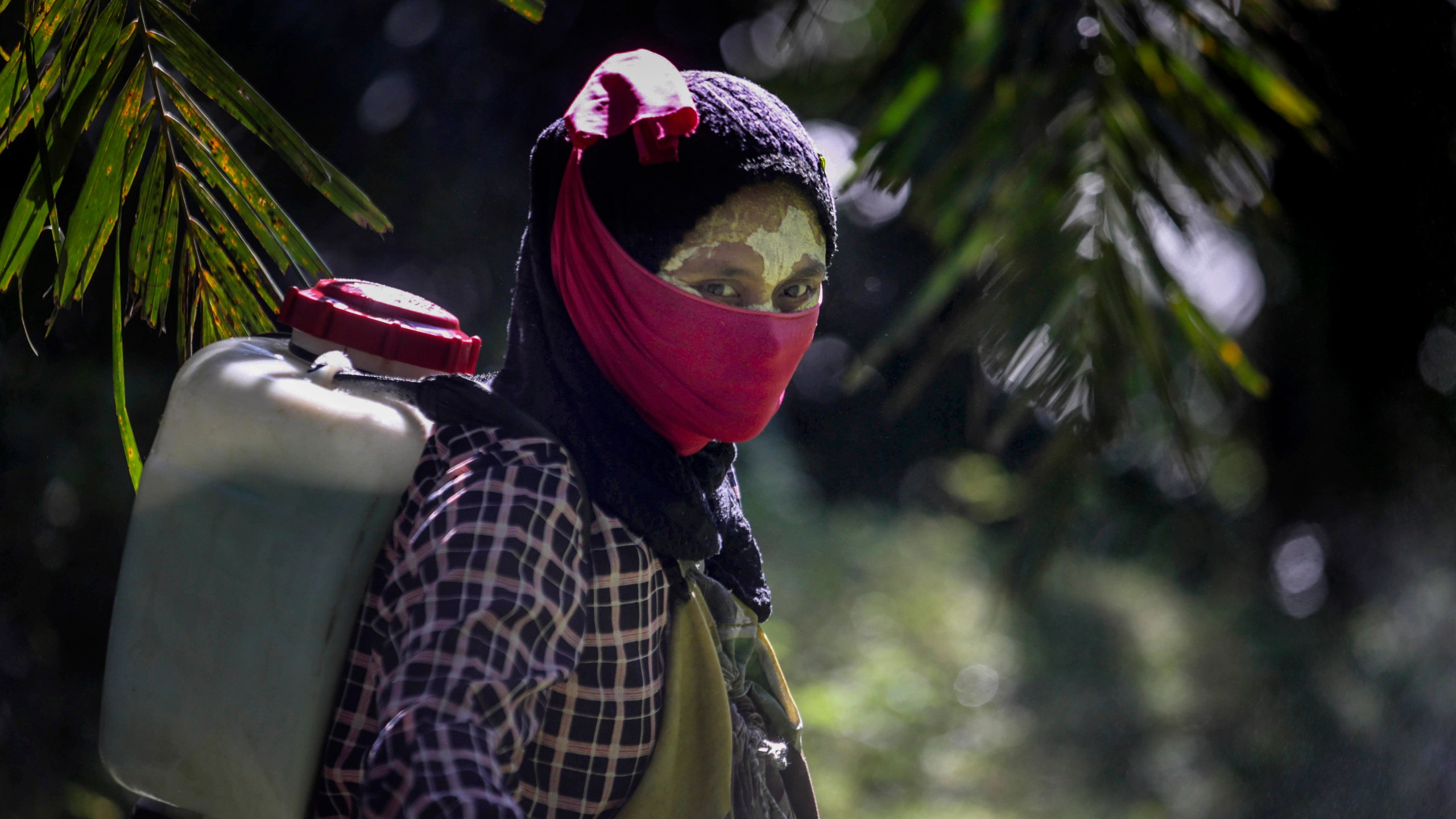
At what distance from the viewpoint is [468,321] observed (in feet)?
9.66

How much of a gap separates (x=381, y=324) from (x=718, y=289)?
382 millimetres

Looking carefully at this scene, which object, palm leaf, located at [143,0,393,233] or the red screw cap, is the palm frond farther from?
the red screw cap

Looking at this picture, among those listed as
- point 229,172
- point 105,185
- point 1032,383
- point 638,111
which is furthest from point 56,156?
point 1032,383

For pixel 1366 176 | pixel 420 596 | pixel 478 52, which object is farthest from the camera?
pixel 478 52

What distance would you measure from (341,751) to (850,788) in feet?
13.4

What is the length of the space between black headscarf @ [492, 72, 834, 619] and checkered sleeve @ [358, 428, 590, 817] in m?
0.08

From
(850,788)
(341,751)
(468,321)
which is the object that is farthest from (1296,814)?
(341,751)

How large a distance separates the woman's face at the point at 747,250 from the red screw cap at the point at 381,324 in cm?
28

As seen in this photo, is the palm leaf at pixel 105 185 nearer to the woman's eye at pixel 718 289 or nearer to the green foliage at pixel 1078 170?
the woman's eye at pixel 718 289

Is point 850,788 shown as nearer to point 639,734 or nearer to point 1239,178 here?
point 639,734

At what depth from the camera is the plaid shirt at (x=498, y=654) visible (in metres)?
0.96

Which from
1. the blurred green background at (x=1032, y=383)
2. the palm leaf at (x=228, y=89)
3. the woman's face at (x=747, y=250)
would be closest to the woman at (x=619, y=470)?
the woman's face at (x=747, y=250)

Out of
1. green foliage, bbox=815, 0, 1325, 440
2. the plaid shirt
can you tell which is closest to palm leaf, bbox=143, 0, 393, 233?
the plaid shirt

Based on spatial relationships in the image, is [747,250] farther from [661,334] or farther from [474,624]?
[474,624]
